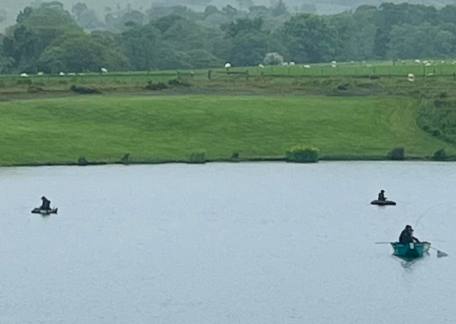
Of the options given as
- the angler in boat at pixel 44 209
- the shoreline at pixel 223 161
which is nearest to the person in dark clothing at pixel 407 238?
the angler in boat at pixel 44 209

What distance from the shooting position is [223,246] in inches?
2493

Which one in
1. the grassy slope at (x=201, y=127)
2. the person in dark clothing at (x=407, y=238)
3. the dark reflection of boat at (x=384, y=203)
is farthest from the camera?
the grassy slope at (x=201, y=127)

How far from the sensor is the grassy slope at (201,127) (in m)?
101

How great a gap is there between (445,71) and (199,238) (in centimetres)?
7888

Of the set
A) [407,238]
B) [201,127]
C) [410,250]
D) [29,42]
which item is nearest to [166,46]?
[29,42]

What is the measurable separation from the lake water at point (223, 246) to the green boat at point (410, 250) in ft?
2.10

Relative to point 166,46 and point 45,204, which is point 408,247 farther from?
point 166,46

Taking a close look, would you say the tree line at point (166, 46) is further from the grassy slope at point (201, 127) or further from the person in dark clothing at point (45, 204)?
the person in dark clothing at point (45, 204)

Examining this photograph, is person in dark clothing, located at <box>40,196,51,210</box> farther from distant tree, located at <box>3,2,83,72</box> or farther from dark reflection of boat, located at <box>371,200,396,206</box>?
distant tree, located at <box>3,2,83,72</box>

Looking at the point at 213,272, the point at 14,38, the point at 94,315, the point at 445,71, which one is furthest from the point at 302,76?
the point at 94,315

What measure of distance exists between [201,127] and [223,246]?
148 ft

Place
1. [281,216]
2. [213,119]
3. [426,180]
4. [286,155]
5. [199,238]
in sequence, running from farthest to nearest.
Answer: [213,119] → [286,155] → [426,180] → [281,216] → [199,238]

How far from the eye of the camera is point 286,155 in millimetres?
100812

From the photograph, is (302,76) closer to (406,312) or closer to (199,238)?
(199,238)
